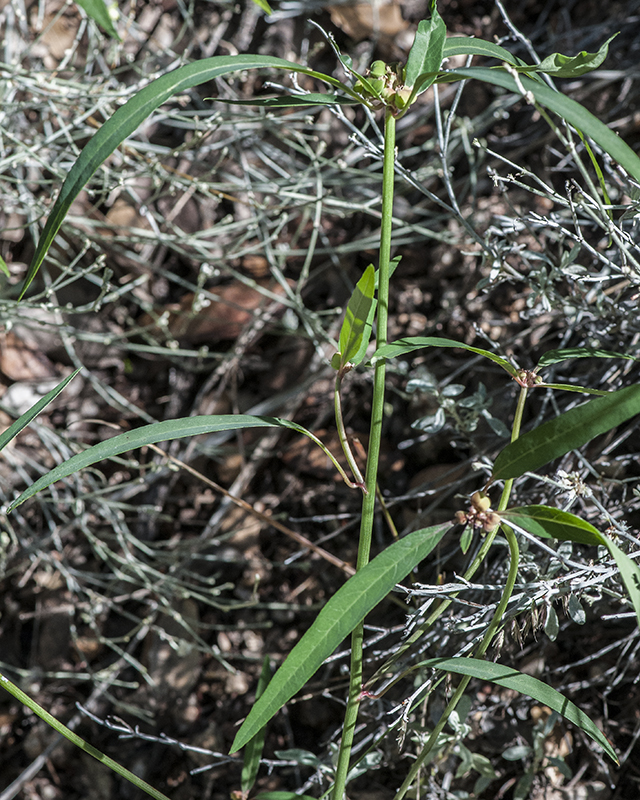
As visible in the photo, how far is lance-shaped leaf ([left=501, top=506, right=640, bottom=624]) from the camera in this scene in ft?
2.10

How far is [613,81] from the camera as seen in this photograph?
1.80m

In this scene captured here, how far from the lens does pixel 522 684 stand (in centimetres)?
87

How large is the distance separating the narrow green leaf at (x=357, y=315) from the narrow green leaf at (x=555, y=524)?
273 mm

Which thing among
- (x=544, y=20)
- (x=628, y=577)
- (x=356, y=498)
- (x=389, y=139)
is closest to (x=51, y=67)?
(x=544, y=20)

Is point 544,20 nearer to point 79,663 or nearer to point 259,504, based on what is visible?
point 259,504

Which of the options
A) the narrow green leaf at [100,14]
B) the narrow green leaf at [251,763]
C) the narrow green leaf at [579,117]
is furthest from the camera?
the narrow green leaf at [251,763]

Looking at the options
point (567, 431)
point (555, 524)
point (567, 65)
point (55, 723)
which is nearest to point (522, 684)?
point (555, 524)

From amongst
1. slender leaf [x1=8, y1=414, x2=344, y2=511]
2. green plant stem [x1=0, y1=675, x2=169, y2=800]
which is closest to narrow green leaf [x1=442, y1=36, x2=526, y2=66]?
slender leaf [x1=8, y1=414, x2=344, y2=511]

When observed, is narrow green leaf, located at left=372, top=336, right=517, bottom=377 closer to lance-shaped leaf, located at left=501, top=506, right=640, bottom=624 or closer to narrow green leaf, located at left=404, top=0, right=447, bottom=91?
lance-shaped leaf, located at left=501, top=506, right=640, bottom=624

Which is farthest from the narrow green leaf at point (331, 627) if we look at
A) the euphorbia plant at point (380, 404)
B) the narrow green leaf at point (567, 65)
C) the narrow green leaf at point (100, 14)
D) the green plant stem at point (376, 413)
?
the narrow green leaf at point (100, 14)

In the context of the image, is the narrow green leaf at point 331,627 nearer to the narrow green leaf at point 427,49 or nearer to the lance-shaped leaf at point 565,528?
the lance-shaped leaf at point 565,528

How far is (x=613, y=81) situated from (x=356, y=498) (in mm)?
1396

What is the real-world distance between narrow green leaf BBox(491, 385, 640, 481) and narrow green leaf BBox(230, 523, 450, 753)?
154mm

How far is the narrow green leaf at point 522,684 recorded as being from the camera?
85 centimetres
